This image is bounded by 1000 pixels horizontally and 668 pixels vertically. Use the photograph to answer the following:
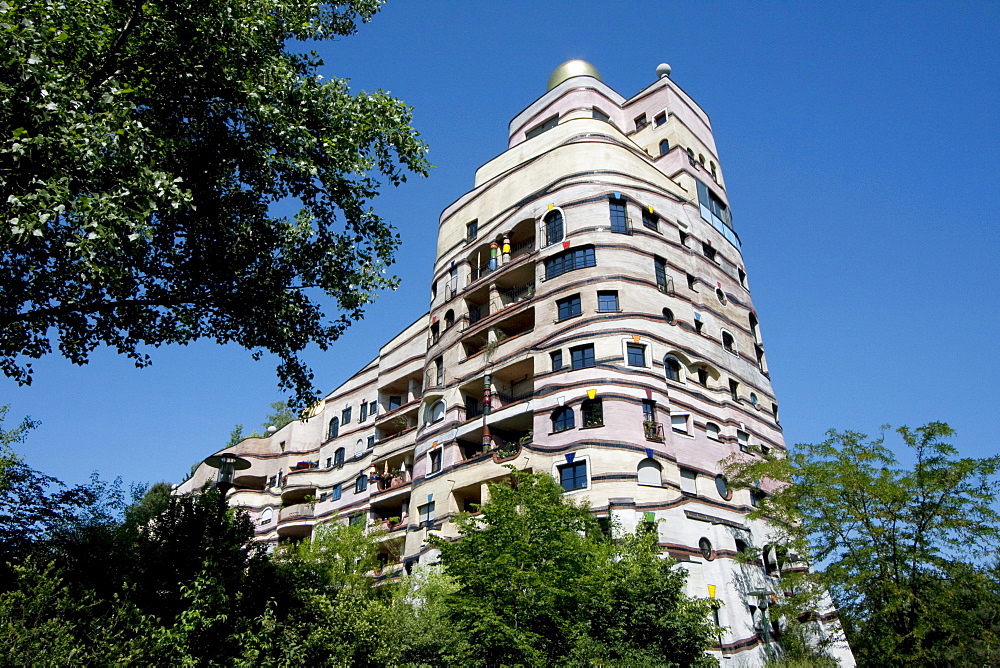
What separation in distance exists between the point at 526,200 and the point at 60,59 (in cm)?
2325

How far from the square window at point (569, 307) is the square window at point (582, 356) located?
157 centimetres

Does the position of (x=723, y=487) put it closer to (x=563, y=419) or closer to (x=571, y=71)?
(x=563, y=419)

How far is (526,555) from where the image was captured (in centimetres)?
1583

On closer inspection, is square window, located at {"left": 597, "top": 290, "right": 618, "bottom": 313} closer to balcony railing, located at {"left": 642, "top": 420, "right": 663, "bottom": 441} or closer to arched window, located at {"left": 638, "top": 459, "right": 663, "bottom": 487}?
balcony railing, located at {"left": 642, "top": 420, "right": 663, "bottom": 441}

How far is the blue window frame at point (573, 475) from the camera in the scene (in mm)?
24625

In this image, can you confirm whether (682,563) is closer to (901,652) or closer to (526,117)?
(901,652)

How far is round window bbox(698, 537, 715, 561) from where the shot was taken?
80.8ft

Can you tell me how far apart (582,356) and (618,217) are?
262 inches

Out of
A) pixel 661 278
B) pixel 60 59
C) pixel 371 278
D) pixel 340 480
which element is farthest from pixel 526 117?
pixel 60 59

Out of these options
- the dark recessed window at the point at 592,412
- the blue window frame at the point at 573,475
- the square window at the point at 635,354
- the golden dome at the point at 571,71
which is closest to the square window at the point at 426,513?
the blue window frame at the point at 573,475

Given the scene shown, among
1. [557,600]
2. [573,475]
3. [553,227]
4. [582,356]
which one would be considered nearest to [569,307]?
[582,356]

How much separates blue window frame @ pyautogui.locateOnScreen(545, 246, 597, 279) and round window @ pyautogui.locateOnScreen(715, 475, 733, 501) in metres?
9.30

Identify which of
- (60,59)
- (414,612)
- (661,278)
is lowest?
(414,612)

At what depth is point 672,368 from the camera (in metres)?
28.4
